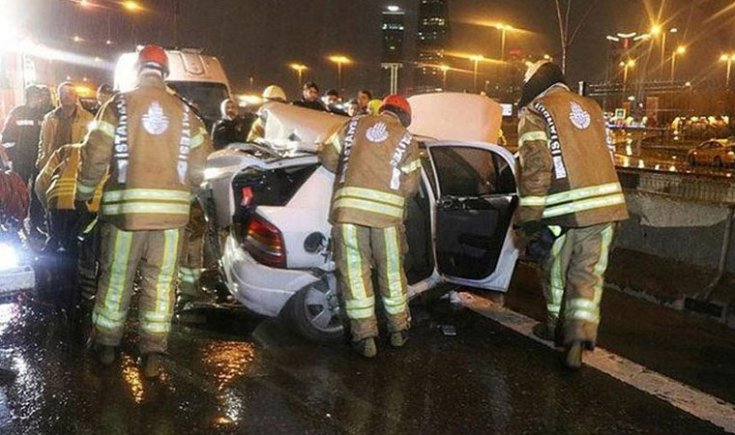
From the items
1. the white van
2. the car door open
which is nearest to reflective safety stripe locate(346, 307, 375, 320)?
the car door open

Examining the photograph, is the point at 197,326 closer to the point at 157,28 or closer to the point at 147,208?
the point at 147,208

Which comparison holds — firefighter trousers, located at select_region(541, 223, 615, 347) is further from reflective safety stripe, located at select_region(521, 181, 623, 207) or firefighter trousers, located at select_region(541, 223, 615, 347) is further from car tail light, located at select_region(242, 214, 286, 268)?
car tail light, located at select_region(242, 214, 286, 268)

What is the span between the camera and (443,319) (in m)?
5.96

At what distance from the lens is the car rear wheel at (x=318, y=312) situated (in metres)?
5.09

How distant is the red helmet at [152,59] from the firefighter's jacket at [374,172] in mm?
1261

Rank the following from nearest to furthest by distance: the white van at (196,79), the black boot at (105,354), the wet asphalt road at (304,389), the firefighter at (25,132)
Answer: the wet asphalt road at (304,389)
the black boot at (105,354)
the firefighter at (25,132)
the white van at (196,79)

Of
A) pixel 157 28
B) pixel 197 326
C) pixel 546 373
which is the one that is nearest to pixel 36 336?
pixel 197 326

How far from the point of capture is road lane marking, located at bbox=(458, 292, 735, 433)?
13.6 feet

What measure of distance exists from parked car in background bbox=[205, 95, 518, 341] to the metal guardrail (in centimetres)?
255

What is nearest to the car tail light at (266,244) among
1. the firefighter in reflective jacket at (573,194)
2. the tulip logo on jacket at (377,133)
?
the tulip logo on jacket at (377,133)

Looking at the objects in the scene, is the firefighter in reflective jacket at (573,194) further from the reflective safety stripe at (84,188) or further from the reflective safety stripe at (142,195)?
the reflective safety stripe at (84,188)

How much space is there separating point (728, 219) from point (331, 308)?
3877 mm

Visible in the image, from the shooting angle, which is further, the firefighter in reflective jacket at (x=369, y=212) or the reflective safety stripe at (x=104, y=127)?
the firefighter in reflective jacket at (x=369, y=212)

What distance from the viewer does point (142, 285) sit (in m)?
4.43
